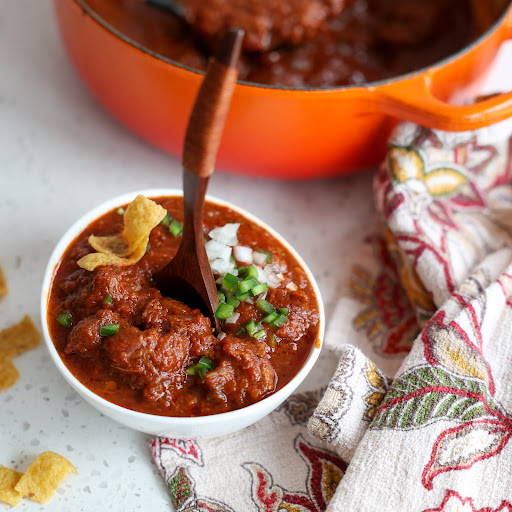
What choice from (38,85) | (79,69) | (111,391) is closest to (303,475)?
(111,391)

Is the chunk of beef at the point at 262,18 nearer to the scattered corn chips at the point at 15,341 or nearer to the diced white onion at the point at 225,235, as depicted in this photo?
the diced white onion at the point at 225,235

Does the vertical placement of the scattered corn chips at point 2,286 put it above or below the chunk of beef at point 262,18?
below

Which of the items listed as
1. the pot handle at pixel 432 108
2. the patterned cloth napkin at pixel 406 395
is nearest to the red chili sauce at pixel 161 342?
the patterned cloth napkin at pixel 406 395

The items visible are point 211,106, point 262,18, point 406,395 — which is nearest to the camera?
point 211,106

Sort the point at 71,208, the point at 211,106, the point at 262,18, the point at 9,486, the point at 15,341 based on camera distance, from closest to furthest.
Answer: the point at 211,106 → the point at 9,486 → the point at 15,341 → the point at 71,208 → the point at 262,18

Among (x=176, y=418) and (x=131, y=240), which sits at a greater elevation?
(x=131, y=240)

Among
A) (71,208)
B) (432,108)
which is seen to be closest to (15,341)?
(71,208)

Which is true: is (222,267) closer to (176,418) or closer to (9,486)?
(176,418)
